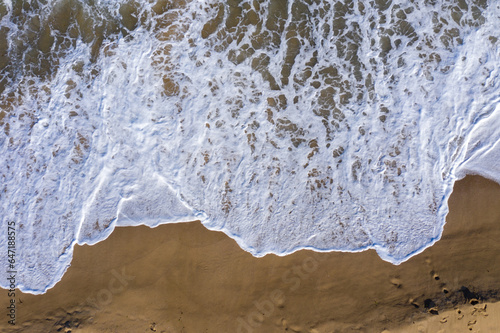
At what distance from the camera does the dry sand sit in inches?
252

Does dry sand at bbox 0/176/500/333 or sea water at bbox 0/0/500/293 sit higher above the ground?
sea water at bbox 0/0/500/293

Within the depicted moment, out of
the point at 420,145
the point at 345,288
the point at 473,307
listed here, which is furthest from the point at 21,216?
the point at 473,307

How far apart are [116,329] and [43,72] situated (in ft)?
21.9

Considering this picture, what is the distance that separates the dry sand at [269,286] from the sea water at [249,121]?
34 centimetres

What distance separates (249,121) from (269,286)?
4.01 m

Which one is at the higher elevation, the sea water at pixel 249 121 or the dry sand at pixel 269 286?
the sea water at pixel 249 121

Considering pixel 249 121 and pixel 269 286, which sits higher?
pixel 249 121

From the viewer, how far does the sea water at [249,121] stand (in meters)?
6.56

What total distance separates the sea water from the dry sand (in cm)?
34

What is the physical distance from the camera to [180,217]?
6543 mm

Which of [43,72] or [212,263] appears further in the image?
[43,72]

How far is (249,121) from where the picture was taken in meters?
6.75

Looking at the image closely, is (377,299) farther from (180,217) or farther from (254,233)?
(180,217)

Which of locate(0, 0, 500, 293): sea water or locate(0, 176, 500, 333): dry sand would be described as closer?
locate(0, 176, 500, 333): dry sand
